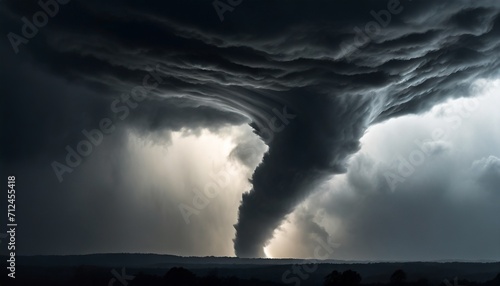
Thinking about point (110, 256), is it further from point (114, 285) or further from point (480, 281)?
point (480, 281)

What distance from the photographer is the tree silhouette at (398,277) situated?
90637mm

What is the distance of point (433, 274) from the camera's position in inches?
3733

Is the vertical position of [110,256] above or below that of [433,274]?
above

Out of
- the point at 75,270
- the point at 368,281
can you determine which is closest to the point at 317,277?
the point at 368,281

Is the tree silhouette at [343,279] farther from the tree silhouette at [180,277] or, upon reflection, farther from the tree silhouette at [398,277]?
the tree silhouette at [180,277]

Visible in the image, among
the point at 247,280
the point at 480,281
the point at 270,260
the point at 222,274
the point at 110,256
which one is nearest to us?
the point at 480,281

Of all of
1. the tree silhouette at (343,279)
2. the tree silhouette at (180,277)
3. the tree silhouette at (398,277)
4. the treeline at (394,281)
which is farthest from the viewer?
the tree silhouette at (180,277)

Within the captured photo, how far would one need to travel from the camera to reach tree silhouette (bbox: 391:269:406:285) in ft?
297

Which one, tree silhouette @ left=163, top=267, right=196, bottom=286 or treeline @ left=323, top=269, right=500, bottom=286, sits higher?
tree silhouette @ left=163, top=267, right=196, bottom=286

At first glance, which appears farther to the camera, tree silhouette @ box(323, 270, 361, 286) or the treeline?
tree silhouette @ box(323, 270, 361, 286)

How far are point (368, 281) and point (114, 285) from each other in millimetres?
41924

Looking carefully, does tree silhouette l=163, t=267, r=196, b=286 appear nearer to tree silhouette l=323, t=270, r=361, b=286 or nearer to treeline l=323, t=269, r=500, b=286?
tree silhouette l=323, t=270, r=361, b=286

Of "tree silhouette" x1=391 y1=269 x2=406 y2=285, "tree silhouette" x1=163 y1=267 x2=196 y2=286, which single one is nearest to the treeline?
"tree silhouette" x1=391 y1=269 x2=406 y2=285

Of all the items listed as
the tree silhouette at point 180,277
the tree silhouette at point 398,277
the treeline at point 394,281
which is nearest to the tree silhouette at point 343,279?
the treeline at point 394,281
